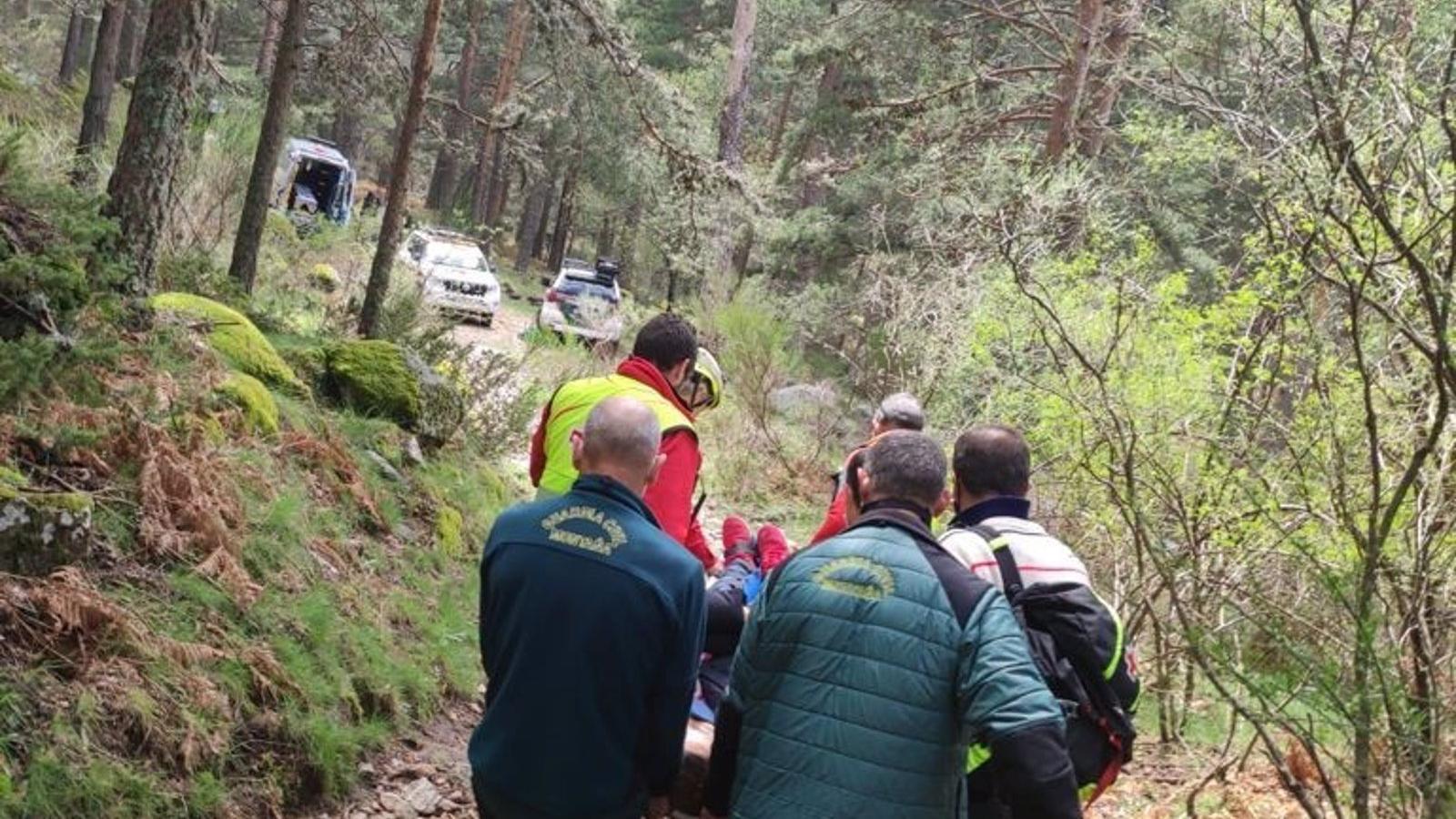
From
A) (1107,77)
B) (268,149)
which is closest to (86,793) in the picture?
(268,149)

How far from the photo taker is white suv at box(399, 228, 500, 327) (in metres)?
20.2

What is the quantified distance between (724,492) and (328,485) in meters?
7.67

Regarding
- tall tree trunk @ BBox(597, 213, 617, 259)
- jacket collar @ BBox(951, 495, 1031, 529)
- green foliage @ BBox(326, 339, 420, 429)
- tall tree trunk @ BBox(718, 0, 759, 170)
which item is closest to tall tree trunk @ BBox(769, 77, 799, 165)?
tall tree trunk @ BBox(597, 213, 617, 259)

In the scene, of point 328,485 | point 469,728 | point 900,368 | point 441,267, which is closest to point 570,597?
point 469,728

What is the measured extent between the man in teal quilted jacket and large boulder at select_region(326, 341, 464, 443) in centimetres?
642

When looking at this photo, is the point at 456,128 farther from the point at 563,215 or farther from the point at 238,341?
the point at 238,341

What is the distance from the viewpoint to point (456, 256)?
22891 millimetres

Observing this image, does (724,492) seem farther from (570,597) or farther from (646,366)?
(570,597)

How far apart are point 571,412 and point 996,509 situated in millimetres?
1491

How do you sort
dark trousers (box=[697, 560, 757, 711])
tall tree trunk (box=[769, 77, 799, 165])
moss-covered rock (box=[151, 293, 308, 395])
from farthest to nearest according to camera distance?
tall tree trunk (box=[769, 77, 799, 165]), moss-covered rock (box=[151, 293, 308, 395]), dark trousers (box=[697, 560, 757, 711])

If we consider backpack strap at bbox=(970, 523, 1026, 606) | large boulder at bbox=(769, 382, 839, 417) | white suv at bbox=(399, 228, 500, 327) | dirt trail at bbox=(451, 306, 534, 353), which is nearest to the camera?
backpack strap at bbox=(970, 523, 1026, 606)

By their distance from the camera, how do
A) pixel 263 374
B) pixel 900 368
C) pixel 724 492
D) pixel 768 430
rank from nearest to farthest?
pixel 263 374
pixel 900 368
pixel 724 492
pixel 768 430

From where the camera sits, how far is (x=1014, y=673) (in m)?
2.47

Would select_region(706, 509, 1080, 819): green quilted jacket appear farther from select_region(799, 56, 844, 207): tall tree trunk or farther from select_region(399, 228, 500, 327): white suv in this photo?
select_region(799, 56, 844, 207): tall tree trunk
